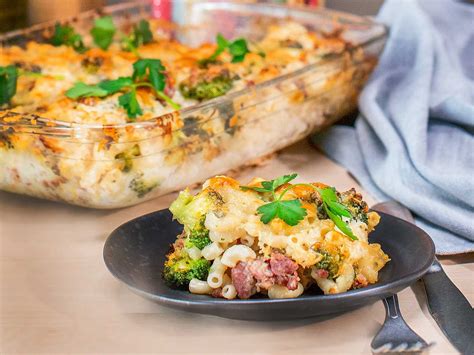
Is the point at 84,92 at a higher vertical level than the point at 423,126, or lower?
higher

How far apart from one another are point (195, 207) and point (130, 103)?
44cm

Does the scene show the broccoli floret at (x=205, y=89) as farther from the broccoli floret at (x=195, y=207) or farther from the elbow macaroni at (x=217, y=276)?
the elbow macaroni at (x=217, y=276)

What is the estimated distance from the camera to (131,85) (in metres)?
1.57

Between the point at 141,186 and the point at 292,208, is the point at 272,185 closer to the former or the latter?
the point at 292,208

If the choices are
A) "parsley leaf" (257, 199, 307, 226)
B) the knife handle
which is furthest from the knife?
"parsley leaf" (257, 199, 307, 226)

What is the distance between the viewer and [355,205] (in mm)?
1213

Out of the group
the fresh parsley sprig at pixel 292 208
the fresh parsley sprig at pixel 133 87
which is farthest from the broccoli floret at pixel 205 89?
the fresh parsley sprig at pixel 292 208

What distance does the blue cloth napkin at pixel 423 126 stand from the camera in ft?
4.93

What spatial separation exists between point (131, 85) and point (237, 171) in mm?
345

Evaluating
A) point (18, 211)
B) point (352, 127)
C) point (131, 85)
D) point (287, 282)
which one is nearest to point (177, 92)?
point (131, 85)

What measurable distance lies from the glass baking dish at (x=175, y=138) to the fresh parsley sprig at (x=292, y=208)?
31 cm

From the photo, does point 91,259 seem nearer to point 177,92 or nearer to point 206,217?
point 206,217

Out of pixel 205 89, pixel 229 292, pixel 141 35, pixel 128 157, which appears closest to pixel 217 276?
pixel 229 292

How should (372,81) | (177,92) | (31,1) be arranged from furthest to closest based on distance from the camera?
(31,1) < (372,81) < (177,92)
